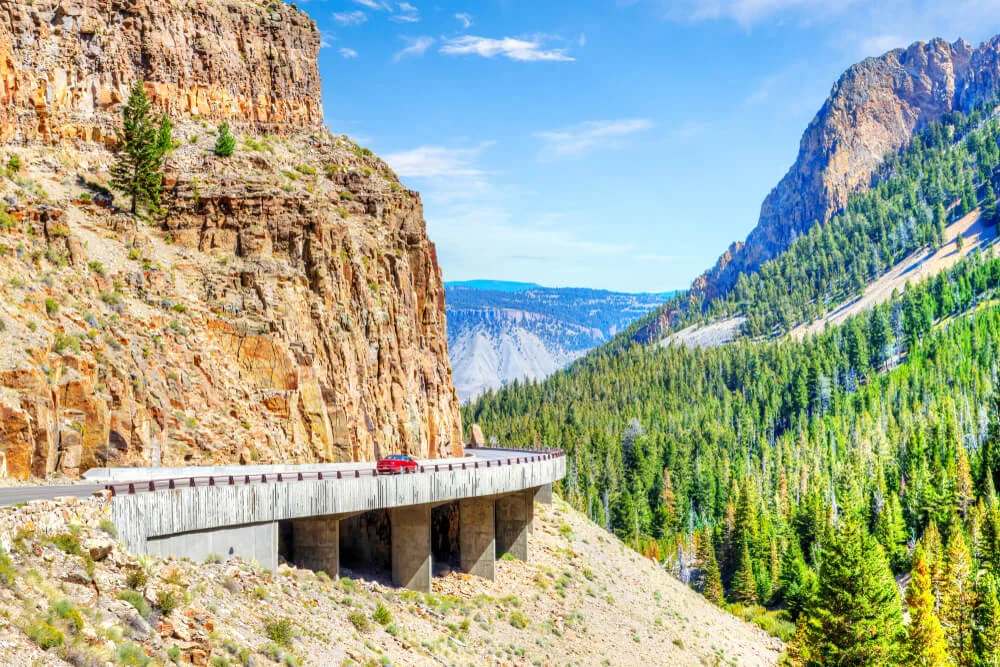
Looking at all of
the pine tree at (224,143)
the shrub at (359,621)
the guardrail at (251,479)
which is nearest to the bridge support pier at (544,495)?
the guardrail at (251,479)

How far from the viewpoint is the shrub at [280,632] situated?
26.2 m

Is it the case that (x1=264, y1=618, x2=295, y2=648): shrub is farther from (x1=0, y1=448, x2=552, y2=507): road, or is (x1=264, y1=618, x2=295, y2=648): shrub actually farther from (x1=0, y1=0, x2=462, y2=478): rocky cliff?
(x1=0, y1=0, x2=462, y2=478): rocky cliff

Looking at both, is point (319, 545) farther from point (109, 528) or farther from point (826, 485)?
point (826, 485)

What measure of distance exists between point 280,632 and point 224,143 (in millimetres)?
31729

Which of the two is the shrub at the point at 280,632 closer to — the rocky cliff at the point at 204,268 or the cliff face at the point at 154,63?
the rocky cliff at the point at 204,268

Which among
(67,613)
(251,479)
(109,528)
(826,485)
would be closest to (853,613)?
(251,479)

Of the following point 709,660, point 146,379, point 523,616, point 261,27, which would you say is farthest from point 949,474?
point 146,379

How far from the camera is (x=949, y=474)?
9994 centimetres

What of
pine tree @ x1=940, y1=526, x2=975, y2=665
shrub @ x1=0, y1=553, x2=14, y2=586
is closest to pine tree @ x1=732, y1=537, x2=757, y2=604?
pine tree @ x1=940, y1=526, x2=975, y2=665

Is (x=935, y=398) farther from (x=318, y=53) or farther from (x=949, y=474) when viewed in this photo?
(x=318, y=53)

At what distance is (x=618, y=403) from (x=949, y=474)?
315 feet

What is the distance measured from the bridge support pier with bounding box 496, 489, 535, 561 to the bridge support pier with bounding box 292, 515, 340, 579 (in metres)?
18.2

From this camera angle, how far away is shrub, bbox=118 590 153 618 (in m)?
22.5

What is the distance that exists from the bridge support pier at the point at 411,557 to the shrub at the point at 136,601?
64.6 feet
